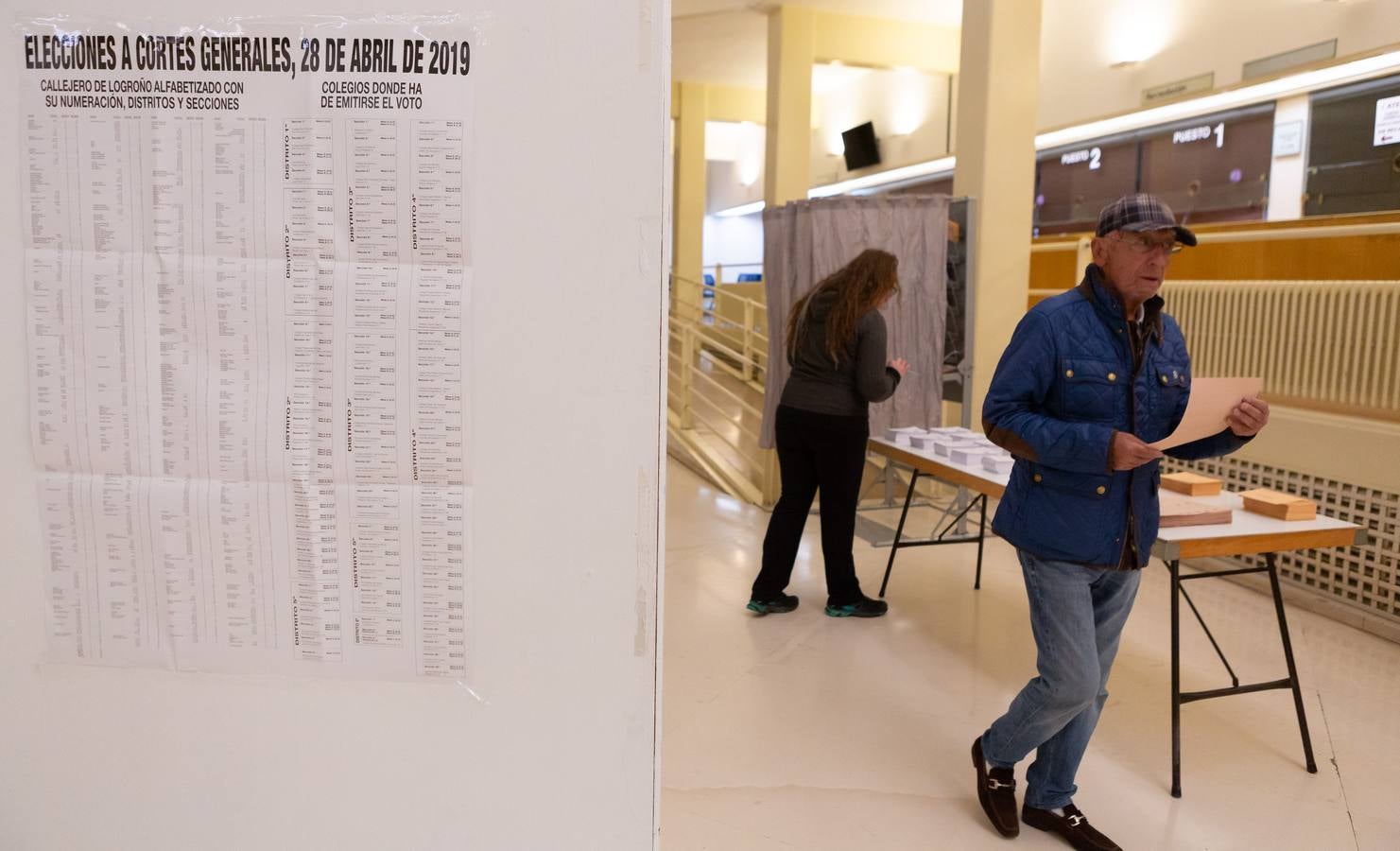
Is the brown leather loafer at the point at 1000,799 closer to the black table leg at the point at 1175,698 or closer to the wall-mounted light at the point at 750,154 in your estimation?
the black table leg at the point at 1175,698

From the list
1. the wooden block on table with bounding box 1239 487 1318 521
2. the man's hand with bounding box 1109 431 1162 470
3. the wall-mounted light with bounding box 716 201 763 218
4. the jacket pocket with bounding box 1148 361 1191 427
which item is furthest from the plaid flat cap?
the wall-mounted light with bounding box 716 201 763 218

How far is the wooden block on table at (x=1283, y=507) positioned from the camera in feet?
9.85

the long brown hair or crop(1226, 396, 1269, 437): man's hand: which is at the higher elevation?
the long brown hair

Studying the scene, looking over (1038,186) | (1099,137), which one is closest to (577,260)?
(1099,137)

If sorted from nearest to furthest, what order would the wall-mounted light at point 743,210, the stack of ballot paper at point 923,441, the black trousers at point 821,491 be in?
the black trousers at point 821,491
the stack of ballot paper at point 923,441
the wall-mounted light at point 743,210

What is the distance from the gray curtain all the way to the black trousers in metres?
1.13

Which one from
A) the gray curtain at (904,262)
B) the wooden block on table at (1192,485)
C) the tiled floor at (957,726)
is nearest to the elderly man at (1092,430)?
the tiled floor at (957,726)

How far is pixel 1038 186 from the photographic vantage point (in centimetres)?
862

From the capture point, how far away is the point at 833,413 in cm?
412

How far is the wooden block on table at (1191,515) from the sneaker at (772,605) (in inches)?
71.9

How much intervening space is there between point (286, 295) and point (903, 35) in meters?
8.93

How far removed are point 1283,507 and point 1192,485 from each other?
11.4 inches

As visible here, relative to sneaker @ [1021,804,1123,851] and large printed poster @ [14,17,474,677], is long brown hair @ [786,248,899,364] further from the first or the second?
large printed poster @ [14,17,474,677]

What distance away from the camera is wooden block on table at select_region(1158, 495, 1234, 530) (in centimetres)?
291
